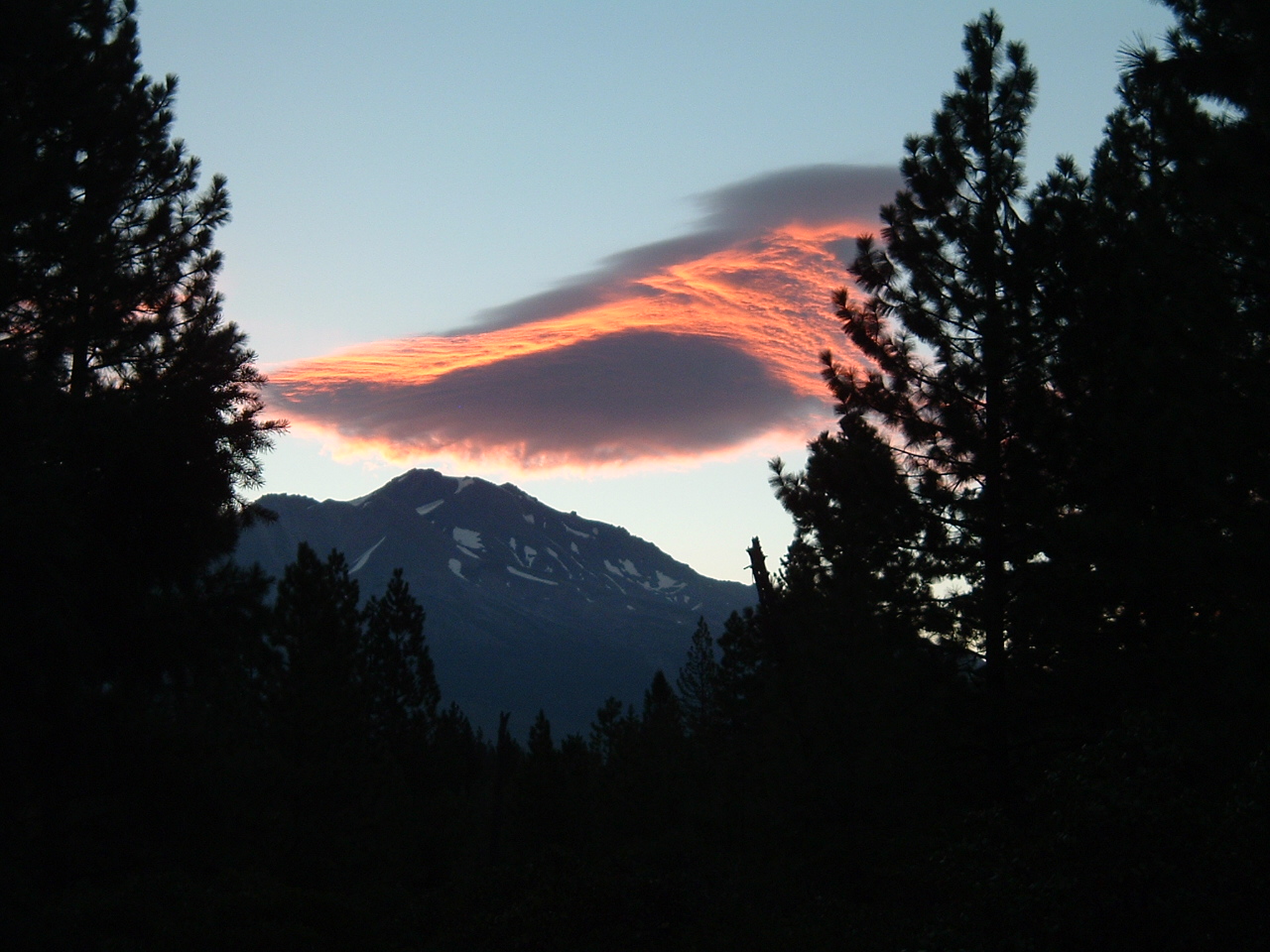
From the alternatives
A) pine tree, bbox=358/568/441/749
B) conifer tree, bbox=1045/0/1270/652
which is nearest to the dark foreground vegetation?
conifer tree, bbox=1045/0/1270/652

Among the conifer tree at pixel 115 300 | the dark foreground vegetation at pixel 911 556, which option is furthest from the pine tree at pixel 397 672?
the conifer tree at pixel 115 300

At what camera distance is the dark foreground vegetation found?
8.30 meters

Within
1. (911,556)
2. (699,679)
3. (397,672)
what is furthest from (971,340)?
(699,679)

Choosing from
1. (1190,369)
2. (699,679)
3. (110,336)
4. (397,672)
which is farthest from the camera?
(699,679)

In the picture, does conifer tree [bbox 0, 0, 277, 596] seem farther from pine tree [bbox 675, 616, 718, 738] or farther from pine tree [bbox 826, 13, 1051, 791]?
pine tree [bbox 675, 616, 718, 738]

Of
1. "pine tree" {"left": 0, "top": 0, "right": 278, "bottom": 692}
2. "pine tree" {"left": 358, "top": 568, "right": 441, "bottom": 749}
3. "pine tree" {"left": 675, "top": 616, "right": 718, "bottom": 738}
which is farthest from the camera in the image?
"pine tree" {"left": 675, "top": 616, "right": 718, "bottom": 738}

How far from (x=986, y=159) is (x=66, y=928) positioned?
44.3ft

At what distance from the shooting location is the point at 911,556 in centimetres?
1334

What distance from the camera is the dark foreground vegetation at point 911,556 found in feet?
27.2

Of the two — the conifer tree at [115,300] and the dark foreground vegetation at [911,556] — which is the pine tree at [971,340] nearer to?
the dark foreground vegetation at [911,556]

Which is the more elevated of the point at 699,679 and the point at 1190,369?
the point at 1190,369

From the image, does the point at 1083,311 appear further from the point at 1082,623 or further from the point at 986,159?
the point at 1082,623

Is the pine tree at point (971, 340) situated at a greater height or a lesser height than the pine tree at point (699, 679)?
greater

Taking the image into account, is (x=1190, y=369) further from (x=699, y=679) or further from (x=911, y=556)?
(x=699, y=679)
